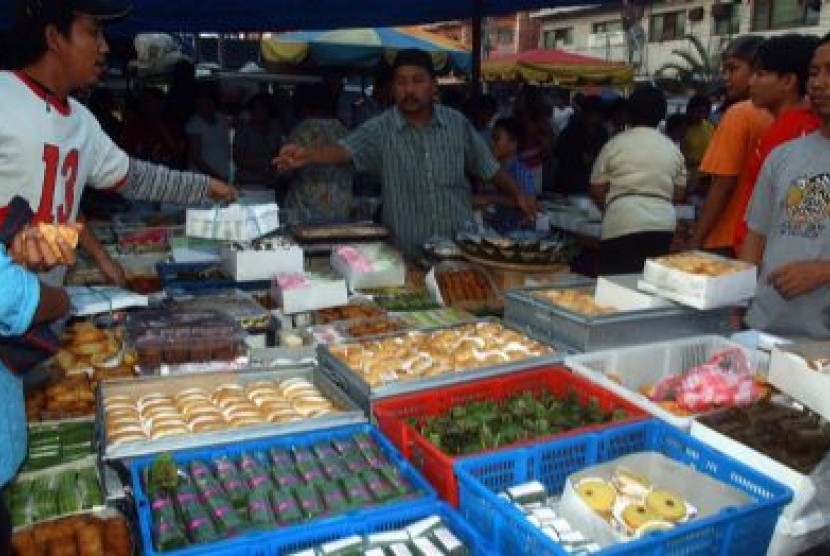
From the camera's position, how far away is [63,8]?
258 cm

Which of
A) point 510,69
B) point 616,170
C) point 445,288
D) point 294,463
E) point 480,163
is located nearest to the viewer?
point 294,463

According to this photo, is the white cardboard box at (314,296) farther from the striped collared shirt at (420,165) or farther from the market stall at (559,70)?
the market stall at (559,70)

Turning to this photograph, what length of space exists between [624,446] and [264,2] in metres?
6.40

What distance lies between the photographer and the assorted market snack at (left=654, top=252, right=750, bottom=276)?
282 centimetres

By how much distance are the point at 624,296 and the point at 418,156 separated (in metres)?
1.70

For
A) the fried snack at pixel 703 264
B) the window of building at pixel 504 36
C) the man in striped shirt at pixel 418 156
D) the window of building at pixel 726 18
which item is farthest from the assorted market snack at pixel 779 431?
the window of building at pixel 504 36

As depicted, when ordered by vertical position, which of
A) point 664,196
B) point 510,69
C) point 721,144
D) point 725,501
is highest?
point 510,69

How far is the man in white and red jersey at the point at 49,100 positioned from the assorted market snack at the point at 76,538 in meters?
1.06

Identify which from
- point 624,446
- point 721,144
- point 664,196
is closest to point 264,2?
point 664,196

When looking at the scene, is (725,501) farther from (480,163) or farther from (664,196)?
(664,196)

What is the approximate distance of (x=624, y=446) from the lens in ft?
7.25

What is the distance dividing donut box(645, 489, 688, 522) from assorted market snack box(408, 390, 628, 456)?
0.39 metres

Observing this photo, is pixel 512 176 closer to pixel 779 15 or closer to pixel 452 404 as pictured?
pixel 452 404

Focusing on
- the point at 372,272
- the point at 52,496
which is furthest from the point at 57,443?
the point at 372,272
